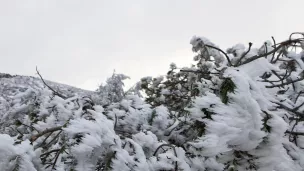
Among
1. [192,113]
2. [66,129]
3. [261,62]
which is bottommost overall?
[66,129]

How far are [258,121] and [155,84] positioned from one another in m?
3.93

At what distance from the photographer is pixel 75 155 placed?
1.52 m

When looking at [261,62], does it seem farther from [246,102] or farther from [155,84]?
[155,84]

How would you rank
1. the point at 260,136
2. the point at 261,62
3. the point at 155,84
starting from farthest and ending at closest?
the point at 155,84
the point at 261,62
the point at 260,136

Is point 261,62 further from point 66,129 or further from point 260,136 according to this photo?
Answer: point 66,129

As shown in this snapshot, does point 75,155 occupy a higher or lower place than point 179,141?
lower

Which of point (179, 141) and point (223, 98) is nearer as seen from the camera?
point (223, 98)

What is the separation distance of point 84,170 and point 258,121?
0.73m

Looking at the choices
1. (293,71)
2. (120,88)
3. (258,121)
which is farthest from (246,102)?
(120,88)

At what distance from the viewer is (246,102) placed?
141 cm

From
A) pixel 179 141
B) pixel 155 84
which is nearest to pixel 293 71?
pixel 179 141

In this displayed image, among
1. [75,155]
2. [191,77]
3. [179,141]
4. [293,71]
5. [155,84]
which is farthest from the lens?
[155,84]

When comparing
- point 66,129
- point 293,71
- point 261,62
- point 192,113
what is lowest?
point 66,129

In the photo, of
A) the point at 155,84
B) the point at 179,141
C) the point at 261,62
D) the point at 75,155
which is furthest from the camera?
the point at 155,84
